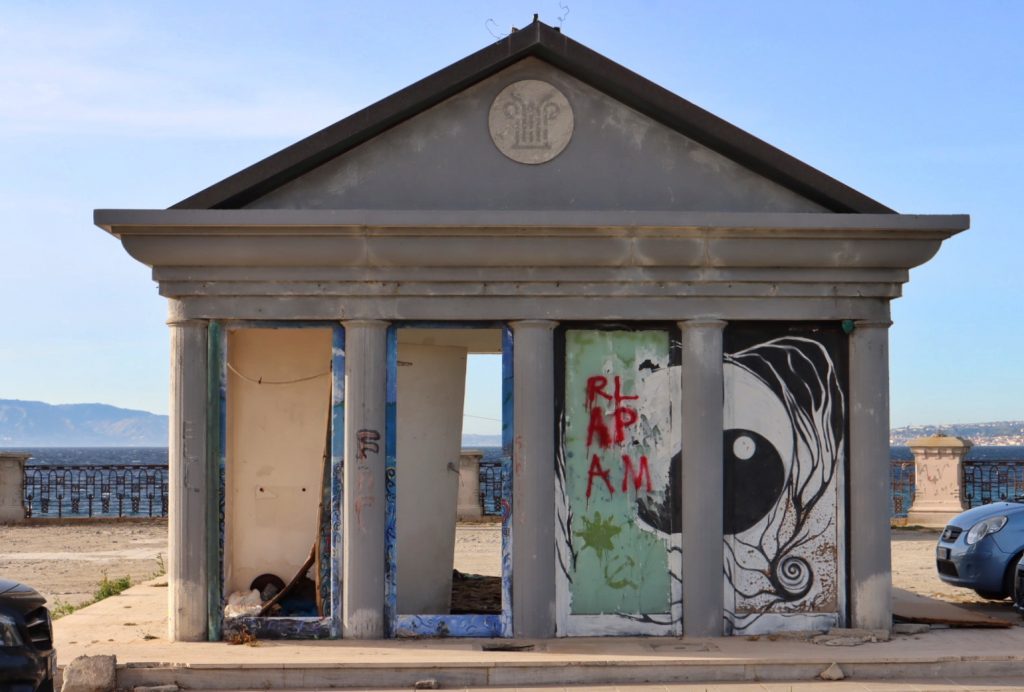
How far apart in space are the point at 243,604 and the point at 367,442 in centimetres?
214

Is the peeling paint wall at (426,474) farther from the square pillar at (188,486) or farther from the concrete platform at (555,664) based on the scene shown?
the square pillar at (188,486)

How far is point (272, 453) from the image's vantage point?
11.6m

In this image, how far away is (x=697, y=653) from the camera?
9344 millimetres

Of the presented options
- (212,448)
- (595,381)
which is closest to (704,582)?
(595,381)

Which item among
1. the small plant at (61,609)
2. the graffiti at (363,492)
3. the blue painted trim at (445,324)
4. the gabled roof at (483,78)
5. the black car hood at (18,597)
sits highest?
the gabled roof at (483,78)

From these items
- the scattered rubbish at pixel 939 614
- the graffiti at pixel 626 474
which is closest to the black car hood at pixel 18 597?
the graffiti at pixel 626 474

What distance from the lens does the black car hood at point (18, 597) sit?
289 inches

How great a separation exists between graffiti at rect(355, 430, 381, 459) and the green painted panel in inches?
60.4

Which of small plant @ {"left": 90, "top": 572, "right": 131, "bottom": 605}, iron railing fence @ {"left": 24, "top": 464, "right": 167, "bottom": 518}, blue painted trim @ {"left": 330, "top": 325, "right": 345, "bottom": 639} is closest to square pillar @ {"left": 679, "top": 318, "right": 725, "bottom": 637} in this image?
blue painted trim @ {"left": 330, "top": 325, "right": 345, "bottom": 639}

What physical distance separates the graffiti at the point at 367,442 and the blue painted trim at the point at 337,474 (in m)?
0.14

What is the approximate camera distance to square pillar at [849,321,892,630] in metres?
10.1

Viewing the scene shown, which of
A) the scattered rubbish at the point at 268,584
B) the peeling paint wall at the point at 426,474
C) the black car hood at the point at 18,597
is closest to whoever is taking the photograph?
the black car hood at the point at 18,597

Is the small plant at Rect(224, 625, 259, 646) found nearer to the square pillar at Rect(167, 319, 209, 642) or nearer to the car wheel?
the square pillar at Rect(167, 319, 209, 642)

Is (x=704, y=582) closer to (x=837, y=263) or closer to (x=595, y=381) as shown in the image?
(x=595, y=381)
